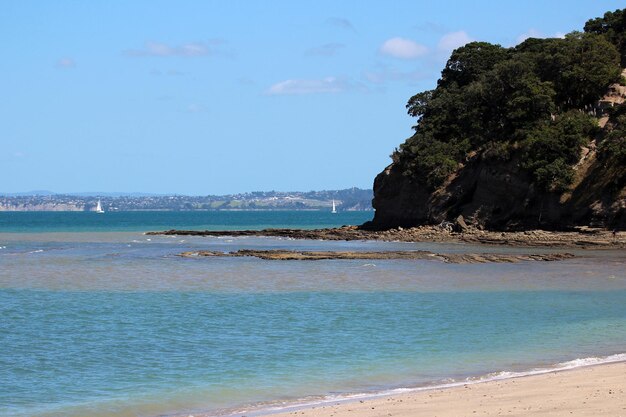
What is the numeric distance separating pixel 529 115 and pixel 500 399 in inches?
2720

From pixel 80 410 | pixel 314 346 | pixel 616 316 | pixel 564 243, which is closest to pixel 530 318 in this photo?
pixel 616 316

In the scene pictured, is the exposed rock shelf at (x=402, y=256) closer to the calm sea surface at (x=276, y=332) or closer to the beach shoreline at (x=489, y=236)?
the calm sea surface at (x=276, y=332)

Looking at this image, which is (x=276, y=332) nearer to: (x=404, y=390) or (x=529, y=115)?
(x=404, y=390)

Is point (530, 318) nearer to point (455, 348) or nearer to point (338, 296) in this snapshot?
point (455, 348)

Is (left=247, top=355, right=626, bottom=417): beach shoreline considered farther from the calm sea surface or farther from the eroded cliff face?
the eroded cliff face

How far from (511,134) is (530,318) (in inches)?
2239

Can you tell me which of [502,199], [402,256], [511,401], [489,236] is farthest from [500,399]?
[502,199]

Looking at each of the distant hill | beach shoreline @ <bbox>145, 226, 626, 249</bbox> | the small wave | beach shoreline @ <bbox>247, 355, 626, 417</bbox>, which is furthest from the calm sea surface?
the distant hill

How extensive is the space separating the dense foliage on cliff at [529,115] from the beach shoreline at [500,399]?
5550cm

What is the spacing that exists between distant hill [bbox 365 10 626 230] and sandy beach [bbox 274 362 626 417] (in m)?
52.8

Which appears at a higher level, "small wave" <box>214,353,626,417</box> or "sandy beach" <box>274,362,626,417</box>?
"sandy beach" <box>274,362,626,417</box>

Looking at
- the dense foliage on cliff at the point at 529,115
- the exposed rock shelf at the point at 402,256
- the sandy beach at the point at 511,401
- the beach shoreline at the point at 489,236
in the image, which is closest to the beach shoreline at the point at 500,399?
the sandy beach at the point at 511,401

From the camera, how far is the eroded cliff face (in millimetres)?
68375

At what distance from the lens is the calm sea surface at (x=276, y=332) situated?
57.2 feet
